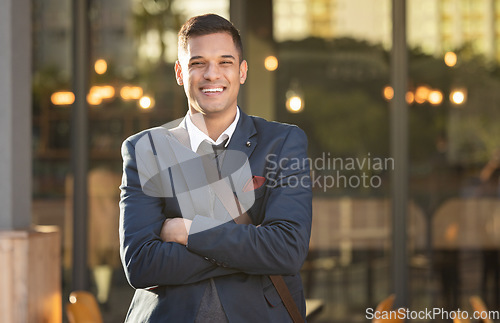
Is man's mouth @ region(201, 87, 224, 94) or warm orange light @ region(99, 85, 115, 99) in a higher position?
warm orange light @ region(99, 85, 115, 99)

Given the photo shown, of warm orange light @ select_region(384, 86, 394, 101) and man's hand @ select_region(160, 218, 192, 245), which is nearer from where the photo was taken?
man's hand @ select_region(160, 218, 192, 245)

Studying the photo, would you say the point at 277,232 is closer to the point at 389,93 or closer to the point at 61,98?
the point at 389,93

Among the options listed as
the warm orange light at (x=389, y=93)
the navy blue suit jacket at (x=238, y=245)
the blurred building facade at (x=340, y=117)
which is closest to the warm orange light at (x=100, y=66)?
the blurred building facade at (x=340, y=117)

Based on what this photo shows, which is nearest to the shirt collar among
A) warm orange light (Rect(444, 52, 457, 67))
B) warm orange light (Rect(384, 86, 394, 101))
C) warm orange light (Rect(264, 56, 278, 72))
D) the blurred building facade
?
the blurred building facade

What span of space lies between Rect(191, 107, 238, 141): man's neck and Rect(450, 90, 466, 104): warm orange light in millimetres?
6131

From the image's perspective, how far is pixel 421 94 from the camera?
24.0ft

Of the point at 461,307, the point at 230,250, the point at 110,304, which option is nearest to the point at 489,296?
the point at 461,307

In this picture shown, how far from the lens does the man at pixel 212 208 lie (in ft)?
5.43

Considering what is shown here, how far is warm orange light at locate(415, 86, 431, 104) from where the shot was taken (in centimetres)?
716

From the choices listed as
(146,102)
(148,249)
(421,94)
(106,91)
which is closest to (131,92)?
(146,102)

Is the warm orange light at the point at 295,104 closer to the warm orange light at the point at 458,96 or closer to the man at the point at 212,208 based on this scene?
the warm orange light at the point at 458,96

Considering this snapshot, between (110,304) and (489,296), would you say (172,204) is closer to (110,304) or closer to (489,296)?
(110,304)

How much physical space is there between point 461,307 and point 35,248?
12.5ft

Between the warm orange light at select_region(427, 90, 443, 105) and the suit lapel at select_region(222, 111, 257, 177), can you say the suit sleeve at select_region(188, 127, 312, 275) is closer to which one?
the suit lapel at select_region(222, 111, 257, 177)
